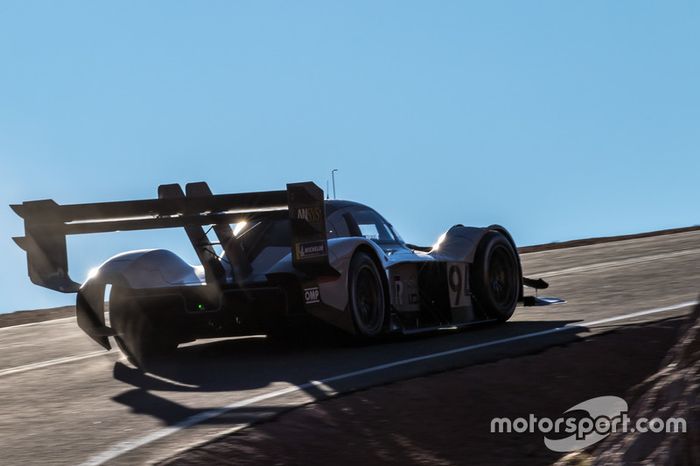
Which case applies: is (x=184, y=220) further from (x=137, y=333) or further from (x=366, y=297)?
(x=366, y=297)

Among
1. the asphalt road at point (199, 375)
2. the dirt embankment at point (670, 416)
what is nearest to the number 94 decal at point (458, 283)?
the asphalt road at point (199, 375)

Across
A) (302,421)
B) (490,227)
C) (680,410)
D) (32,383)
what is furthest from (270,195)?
(680,410)

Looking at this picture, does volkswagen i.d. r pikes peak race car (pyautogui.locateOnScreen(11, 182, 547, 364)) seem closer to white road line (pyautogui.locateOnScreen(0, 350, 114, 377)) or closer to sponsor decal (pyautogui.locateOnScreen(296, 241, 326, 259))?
sponsor decal (pyautogui.locateOnScreen(296, 241, 326, 259))

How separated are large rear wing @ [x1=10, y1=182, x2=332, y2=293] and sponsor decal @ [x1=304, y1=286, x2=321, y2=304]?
0.17 metres

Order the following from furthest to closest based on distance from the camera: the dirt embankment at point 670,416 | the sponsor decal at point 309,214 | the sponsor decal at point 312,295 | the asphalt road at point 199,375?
the sponsor decal at point 312,295
the sponsor decal at point 309,214
the asphalt road at point 199,375
the dirt embankment at point 670,416

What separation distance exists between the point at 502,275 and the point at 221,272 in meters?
4.24

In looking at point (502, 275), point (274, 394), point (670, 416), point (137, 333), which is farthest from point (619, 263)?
point (670, 416)

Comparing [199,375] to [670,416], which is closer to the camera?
[670,416]

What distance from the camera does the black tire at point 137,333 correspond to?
10.2 meters

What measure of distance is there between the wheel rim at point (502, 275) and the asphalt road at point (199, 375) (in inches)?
13.8

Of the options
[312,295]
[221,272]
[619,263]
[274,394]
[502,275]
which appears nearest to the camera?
[274,394]

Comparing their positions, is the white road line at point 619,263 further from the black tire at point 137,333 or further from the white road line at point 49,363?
the black tire at point 137,333

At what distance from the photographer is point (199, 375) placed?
8.98m

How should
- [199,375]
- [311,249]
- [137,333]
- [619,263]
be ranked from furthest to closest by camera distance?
[619,263]
[137,333]
[311,249]
[199,375]
